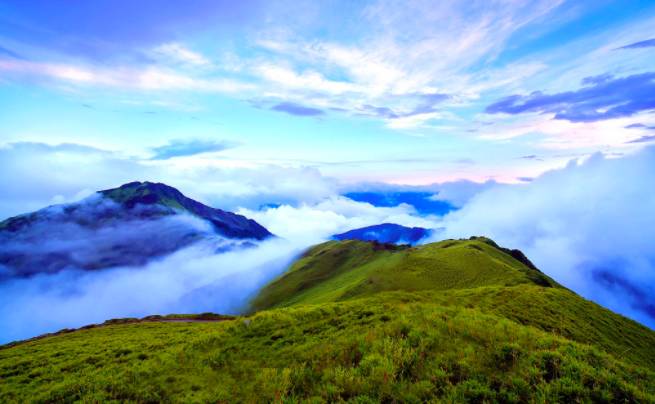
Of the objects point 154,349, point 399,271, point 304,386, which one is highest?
point 304,386

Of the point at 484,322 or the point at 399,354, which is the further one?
the point at 484,322

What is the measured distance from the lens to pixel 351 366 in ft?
48.9

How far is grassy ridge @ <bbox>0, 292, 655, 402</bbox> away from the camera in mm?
12078

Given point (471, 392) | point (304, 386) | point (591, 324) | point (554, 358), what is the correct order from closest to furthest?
point (471, 392) < point (554, 358) < point (304, 386) < point (591, 324)

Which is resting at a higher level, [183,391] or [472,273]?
[183,391]

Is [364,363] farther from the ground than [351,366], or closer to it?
farther from the ground

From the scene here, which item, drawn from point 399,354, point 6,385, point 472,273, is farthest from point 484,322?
point 472,273

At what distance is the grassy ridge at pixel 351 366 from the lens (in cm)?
1208

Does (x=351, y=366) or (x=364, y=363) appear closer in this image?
(x=364, y=363)

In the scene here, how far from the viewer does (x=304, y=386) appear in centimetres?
1443

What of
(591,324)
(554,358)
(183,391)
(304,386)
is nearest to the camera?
(554,358)

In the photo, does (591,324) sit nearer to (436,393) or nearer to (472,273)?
(436,393)

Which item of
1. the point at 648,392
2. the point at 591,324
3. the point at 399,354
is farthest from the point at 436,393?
the point at 591,324

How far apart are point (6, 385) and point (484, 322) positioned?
32.5 m
